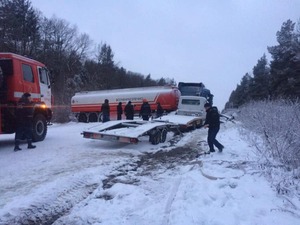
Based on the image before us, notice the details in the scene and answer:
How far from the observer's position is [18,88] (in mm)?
10102

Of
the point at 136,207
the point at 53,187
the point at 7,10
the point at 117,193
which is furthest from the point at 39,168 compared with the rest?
the point at 7,10

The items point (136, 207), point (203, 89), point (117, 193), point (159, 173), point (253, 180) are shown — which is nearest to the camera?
point (136, 207)

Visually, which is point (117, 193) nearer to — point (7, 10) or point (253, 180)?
point (253, 180)

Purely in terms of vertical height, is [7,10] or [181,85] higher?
[7,10]

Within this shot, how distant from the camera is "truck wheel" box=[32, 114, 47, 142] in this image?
11.1 meters

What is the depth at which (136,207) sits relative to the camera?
492cm

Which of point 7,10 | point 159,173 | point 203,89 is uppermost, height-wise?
point 7,10

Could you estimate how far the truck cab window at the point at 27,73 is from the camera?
10.5 metres

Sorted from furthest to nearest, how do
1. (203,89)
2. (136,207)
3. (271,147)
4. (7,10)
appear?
(7,10), (203,89), (271,147), (136,207)

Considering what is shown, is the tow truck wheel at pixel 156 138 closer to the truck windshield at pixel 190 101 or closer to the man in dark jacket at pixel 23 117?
the man in dark jacket at pixel 23 117

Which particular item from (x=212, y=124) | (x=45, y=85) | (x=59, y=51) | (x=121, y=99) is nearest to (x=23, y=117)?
(x=45, y=85)

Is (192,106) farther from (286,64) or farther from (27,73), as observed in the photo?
(286,64)

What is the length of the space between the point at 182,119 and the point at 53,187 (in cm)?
1115

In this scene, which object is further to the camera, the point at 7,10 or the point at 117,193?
the point at 7,10
